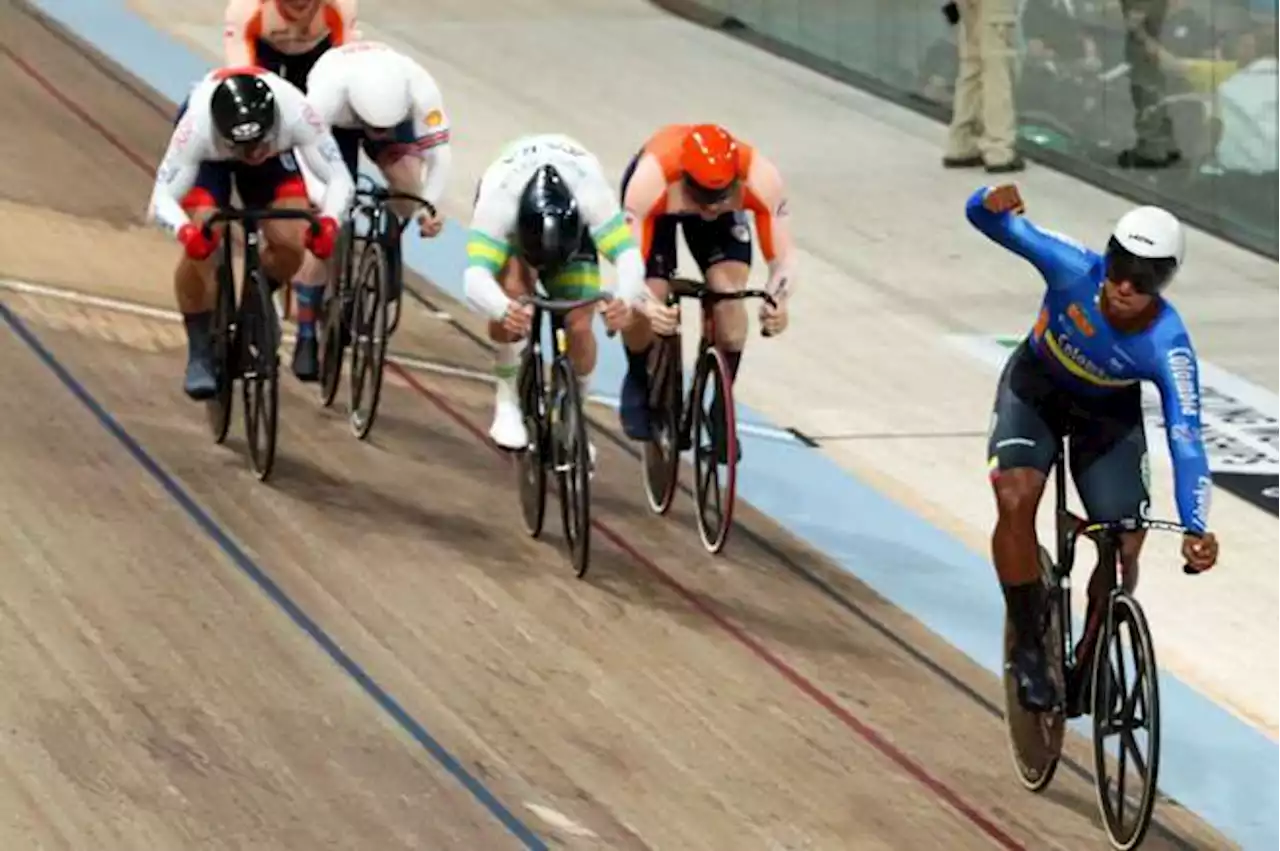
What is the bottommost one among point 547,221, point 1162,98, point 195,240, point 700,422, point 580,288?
point 1162,98

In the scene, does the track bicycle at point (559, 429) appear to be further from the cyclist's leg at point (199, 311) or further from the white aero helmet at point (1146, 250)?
the white aero helmet at point (1146, 250)

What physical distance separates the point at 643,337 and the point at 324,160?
4.01ft

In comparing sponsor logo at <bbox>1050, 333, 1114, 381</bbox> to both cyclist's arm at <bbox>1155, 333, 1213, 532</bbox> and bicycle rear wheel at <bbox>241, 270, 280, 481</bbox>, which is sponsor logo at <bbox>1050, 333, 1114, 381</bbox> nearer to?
cyclist's arm at <bbox>1155, 333, 1213, 532</bbox>

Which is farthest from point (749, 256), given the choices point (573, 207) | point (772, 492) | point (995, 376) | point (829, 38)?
point (829, 38)

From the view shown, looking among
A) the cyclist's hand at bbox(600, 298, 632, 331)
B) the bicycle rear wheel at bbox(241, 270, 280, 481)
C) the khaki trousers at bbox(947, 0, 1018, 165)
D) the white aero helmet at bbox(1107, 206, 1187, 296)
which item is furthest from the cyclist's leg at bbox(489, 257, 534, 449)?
the khaki trousers at bbox(947, 0, 1018, 165)

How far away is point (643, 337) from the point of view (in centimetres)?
894

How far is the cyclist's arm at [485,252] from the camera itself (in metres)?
8.34

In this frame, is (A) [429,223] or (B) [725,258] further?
(A) [429,223]

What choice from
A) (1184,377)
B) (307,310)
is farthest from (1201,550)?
(307,310)

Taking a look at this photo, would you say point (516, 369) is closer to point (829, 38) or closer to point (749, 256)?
point (749, 256)

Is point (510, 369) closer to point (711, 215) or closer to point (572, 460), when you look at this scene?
point (572, 460)

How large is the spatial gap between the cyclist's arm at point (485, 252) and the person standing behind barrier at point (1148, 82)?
619cm

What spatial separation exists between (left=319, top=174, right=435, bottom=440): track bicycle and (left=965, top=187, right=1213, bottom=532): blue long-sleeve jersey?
329 cm

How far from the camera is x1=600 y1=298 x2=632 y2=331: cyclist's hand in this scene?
8.20 metres
